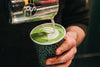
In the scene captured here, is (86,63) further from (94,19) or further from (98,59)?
(94,19)

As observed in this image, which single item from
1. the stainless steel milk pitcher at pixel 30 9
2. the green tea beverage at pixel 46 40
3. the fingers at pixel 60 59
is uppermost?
the stainless steel milk pitcher at pixel 30 9

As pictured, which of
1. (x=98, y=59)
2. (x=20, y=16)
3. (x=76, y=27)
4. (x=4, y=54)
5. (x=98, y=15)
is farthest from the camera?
(x=98, y=59)

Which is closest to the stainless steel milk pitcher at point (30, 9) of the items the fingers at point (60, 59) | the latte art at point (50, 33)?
the latte art at point (50, 33)

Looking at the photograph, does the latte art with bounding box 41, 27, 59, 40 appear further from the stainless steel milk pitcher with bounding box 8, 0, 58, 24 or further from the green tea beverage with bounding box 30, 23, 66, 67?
the stainless steel milk pitcher with bounding box 8, 0, 58, 24

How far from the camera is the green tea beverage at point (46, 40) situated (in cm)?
55

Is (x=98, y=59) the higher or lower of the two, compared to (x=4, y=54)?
lower


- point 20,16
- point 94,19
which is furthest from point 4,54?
point 94,19

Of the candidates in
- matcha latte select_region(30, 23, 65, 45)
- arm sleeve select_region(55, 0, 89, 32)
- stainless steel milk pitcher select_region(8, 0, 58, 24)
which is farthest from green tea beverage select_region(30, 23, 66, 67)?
arm sleeve select_region(55, 0, 89, 32)

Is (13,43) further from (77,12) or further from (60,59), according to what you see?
(77,12)

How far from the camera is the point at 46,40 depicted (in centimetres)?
57

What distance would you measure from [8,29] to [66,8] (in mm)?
556

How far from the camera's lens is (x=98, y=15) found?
1.75 m

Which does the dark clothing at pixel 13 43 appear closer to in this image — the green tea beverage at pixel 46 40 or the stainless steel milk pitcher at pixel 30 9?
the green tea beverage at pixel 46 40

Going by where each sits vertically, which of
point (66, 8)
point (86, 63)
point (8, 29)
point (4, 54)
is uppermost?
point (66, 8)
